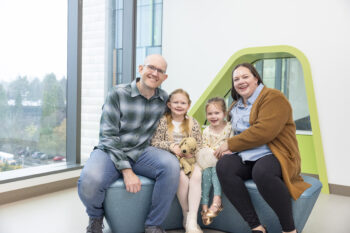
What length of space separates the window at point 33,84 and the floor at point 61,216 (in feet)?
1.66

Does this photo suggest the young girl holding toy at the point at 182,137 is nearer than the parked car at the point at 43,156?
Yes

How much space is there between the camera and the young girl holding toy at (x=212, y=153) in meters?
1.96

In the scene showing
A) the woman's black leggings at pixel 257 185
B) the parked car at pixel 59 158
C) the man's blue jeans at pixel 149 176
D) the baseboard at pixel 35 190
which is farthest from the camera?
the parked car at pixel 59 158

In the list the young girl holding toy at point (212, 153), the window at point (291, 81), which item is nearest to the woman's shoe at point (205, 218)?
the young girl holding toy at point (212, 153)

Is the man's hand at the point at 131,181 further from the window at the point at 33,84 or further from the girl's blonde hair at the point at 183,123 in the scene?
the window at the point at 33,84

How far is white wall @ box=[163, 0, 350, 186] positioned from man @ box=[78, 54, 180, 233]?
1.83m

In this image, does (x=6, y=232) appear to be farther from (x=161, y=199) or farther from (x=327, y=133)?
(x=327, y=133)

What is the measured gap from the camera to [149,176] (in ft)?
6.55

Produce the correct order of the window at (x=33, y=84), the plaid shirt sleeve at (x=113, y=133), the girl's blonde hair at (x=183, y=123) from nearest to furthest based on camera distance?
the plaid shirt sleeve at (x=113, y=133)
the girl's blonde hair at (x=183, y=123)
the window at (x=33, y=84)

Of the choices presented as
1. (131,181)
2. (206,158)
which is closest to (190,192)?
(206,158)

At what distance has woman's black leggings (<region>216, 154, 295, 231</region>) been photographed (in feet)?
5.69

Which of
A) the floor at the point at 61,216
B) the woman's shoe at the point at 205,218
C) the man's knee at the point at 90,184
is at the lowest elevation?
the floor at the point at 61,216

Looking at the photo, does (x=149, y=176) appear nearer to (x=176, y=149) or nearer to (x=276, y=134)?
(x=176, y=149)

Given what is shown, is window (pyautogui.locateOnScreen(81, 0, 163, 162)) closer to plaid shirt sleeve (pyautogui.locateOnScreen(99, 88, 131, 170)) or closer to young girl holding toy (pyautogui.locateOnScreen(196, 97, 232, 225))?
plaid shirt sleeve (pyautogui.locateOnScreen(99, 88, 131, 170))
